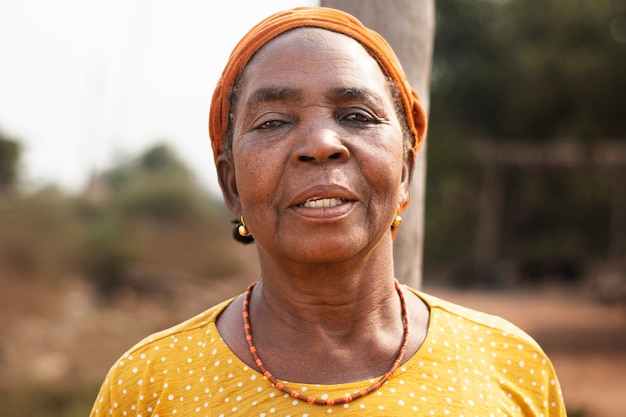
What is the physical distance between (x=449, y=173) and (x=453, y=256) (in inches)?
97.3

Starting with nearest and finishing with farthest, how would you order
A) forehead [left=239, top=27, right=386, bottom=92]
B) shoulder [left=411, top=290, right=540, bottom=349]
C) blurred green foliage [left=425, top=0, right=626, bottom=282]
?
forehead [left=239, top=27, right=386, bottom=92]
shoulder [left=411, top=290, right=540, bottom=349]
blurred green foliage [left=425, top=0, right=626, bottom=282]

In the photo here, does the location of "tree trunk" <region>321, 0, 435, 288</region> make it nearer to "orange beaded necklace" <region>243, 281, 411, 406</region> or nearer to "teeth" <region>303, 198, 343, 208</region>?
"orange beaded necklace" <region>243, 281, 411, 406</region>

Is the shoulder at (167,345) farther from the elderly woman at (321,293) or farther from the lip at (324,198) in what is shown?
the lip at (324,198)

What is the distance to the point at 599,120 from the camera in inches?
700

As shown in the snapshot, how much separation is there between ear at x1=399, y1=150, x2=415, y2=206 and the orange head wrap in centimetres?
8

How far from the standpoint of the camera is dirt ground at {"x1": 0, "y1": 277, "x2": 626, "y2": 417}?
9.09 meters

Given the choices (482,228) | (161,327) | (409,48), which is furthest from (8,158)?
(409,48)

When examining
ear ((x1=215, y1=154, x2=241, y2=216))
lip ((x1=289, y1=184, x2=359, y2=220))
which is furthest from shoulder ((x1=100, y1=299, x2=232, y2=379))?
lip ((x1=289, y1=184, x2=359, y2=220))

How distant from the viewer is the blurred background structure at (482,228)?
13531mm

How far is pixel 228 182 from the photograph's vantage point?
2.00 metres

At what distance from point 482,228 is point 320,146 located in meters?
17.0

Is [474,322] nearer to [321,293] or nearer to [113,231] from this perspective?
[321,293]

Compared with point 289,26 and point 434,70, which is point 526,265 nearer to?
point 434,70

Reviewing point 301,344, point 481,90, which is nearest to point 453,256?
point 481,90
